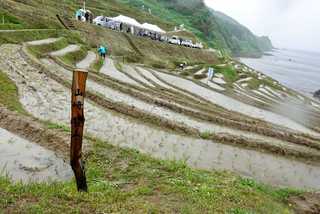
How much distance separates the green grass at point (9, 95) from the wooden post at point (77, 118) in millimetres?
7206

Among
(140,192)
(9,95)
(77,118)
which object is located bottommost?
(9,95)

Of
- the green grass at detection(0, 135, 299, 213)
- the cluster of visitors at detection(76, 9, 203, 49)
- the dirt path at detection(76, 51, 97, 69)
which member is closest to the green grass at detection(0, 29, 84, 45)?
the dirt path at detection(76, 51, 97, 69)

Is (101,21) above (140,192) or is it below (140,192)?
below

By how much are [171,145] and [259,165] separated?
3.28 meters

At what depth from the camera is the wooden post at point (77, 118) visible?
16.8ft

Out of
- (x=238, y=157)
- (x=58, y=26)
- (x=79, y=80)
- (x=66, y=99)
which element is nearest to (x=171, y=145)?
(x=238, y=157)

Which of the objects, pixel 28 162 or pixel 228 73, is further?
A: pixel 228 73

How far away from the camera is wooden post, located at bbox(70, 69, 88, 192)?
5133 mm

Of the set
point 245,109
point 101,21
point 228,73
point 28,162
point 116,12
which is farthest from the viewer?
point 116,12

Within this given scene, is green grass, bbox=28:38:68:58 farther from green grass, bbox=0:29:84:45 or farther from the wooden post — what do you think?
the wooden post

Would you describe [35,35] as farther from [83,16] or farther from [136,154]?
[136,154]

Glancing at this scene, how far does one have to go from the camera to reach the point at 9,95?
13.5m

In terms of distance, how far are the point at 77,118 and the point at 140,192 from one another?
7.70ft

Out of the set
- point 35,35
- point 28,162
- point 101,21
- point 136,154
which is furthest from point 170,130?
point 101,21
